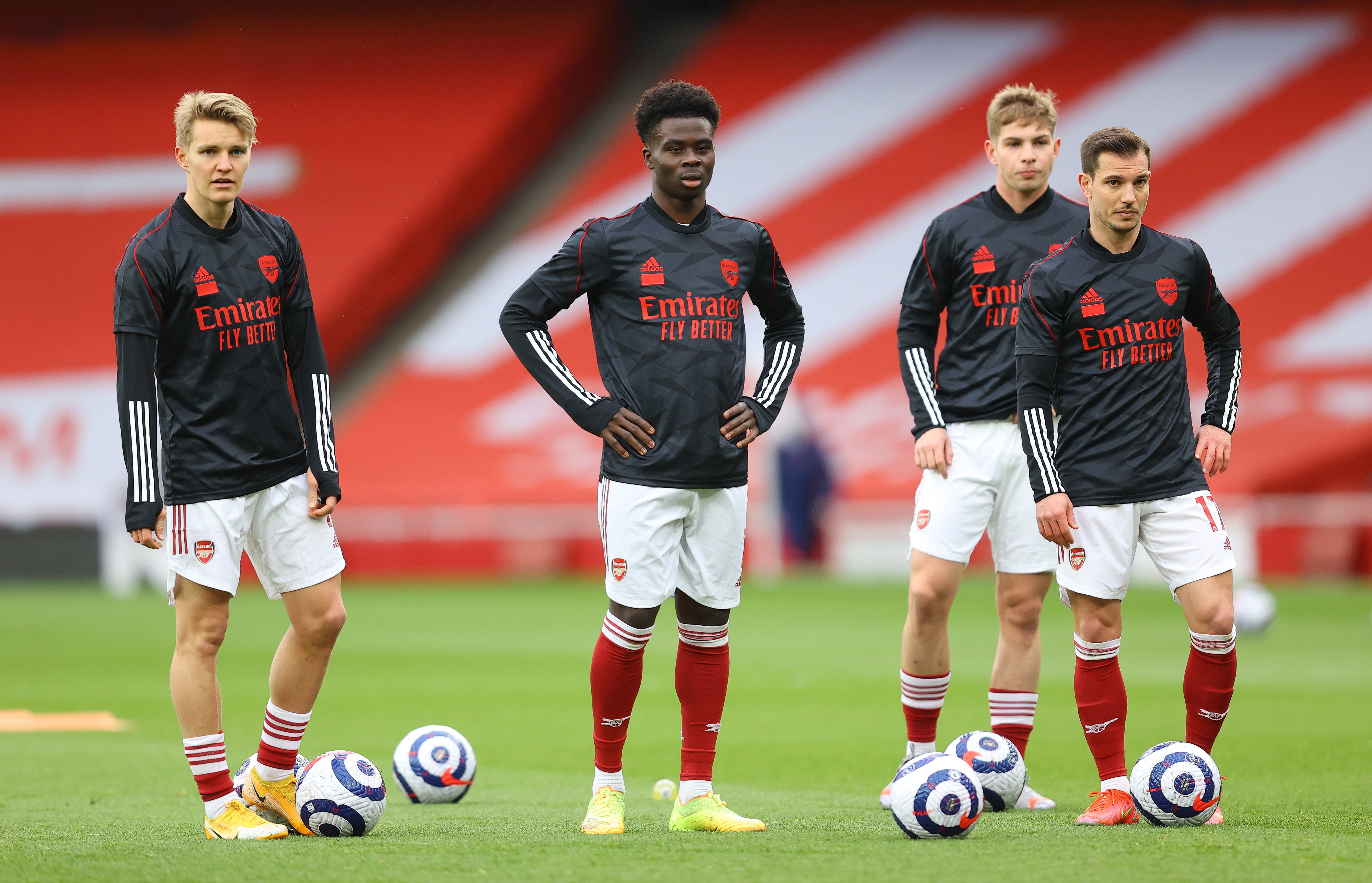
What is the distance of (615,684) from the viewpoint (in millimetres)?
5129

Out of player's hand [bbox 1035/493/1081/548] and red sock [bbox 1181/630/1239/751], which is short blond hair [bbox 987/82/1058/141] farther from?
red sock [bbox 1181/630/1239/751]

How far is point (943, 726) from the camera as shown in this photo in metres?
7.94

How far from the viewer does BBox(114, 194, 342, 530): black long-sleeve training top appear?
190 inches

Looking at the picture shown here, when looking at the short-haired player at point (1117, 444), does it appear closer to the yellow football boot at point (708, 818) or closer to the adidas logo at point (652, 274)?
the yellow football boot at point (708, 818)

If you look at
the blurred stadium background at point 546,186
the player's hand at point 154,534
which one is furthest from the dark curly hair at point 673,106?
the blurred stadium background at point 546,186

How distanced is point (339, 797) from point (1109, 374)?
9.08 ft

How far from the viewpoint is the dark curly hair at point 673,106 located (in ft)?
16.8

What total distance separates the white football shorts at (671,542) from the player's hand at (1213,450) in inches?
60.7

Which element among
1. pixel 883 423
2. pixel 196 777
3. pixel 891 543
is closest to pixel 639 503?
pixel 196 777

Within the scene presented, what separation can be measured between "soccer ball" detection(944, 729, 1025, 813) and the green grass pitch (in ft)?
0.90

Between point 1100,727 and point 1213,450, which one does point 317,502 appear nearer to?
point 1100,727

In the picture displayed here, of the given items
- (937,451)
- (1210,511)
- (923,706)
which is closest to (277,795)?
(923,706)

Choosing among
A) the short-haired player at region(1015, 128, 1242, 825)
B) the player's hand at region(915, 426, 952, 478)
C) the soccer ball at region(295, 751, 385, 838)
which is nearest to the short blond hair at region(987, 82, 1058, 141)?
the short-haired player at region(1015, 128, 1242, 825)

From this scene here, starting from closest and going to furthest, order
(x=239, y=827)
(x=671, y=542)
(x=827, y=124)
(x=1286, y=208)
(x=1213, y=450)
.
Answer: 1. (x=239, y=827)
2. (x=671, y=542)
3. (x=1213, y=450)
4. (x=1286, y=208)
5. (x=827, y=124)
